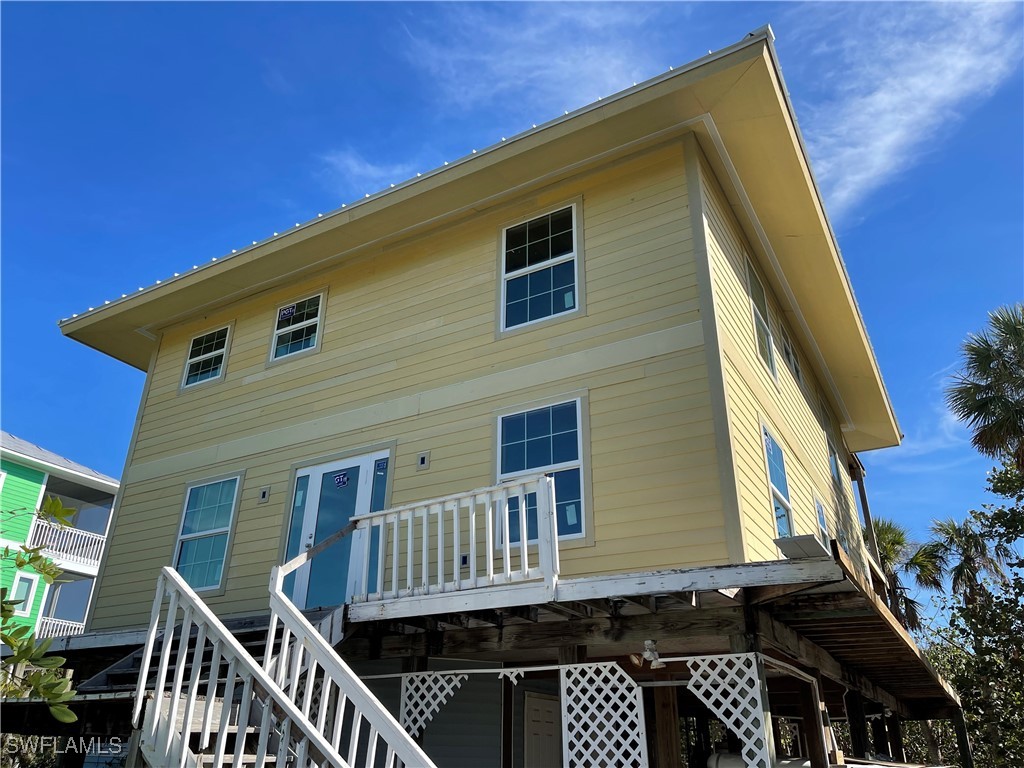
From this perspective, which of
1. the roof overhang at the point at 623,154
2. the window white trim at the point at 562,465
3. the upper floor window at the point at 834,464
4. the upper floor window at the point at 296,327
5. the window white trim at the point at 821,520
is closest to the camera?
the window white trim at the point at 562,465

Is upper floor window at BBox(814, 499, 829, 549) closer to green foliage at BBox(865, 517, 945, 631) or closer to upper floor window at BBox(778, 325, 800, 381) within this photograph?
upper floor window at BBox(778, 325, 800, 381)

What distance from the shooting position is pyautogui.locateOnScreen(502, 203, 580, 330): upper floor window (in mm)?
9250

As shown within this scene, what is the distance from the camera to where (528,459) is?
27.7ft

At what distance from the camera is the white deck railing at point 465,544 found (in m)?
6.47

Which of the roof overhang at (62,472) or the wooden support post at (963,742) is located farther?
the roof overhang at (62,472)

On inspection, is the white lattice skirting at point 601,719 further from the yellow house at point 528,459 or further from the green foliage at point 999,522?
the green foliage at point 999,522

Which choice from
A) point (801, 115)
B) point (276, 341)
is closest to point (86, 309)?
point (276, 341)

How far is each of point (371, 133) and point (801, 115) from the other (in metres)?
5.46

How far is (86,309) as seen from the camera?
502 inches

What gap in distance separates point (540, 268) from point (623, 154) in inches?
67.6

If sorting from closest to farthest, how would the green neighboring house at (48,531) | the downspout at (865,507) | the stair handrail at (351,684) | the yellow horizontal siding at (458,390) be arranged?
1. the stair handrail at (351,684)
2. the yellow horizontal siding at (458,390)
3. the downspout at (865,507)
4. the green neighboring house at (48,531)

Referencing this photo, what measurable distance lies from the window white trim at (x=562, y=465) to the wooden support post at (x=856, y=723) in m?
6.19

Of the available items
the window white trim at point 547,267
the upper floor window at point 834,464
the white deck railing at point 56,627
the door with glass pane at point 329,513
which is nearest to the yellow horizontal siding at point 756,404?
the upper floor window at point 834,464

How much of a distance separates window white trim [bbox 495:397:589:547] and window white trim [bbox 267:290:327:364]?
3796 millimetres
